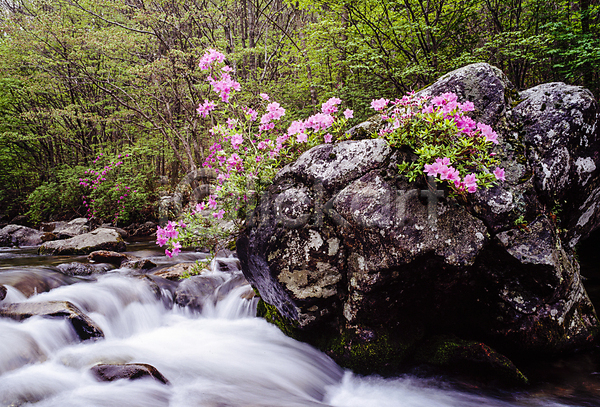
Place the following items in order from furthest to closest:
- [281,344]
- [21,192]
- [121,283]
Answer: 1. [21,192]
2. [121,283]
3. [281,344]

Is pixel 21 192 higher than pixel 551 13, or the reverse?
pixel 551 13

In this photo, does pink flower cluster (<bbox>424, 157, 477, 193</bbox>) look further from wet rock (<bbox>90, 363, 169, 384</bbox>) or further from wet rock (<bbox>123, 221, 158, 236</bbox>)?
wet rock (<bbox>123, 221, 158, 236</bbox>)

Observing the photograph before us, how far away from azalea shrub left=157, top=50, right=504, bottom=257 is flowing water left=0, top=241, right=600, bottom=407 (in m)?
1.08

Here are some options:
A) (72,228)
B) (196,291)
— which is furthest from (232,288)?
(72,228)

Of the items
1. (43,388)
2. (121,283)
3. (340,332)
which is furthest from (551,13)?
(43,388)

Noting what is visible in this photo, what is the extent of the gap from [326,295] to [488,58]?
8148mm

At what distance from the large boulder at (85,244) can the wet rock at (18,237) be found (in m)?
3.00

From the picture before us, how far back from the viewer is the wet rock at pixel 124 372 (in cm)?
296

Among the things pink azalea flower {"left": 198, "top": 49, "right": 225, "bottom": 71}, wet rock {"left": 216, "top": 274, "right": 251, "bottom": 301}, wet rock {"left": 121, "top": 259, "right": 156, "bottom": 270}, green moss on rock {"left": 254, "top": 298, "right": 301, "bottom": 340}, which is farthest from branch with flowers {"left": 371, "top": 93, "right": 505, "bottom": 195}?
wet rock {"left": 121, "top": 259, "right": 156, "bottom": 270}

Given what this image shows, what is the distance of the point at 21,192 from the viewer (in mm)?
15672

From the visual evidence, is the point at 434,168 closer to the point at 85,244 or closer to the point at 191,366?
the point at 191,366

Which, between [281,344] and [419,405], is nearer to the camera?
[419,405]

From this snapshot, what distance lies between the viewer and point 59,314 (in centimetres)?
378

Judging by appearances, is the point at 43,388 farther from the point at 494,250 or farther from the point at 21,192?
the point at 21,192
